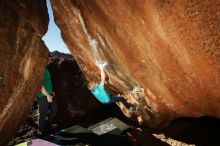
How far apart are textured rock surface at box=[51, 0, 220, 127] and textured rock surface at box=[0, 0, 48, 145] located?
78cm

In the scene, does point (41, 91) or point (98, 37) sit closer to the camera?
point (98, 37)

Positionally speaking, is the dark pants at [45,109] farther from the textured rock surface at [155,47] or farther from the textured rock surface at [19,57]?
the textured rock surface at [155,47]

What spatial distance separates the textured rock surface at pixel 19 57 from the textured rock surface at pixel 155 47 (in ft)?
2.57

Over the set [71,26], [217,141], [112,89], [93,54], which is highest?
[71,26]

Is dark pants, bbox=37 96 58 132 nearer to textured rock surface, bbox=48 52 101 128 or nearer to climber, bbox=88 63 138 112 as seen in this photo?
climber, bbox=88 63 138 112

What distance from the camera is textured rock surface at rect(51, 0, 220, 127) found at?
247 cm

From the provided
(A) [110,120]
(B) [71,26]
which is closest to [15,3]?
(B) [71,26]

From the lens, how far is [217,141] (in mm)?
4340

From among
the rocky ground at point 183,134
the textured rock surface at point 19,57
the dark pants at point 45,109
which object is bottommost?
the rocky ground at point 183,134

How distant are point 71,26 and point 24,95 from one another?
1729 millimetres

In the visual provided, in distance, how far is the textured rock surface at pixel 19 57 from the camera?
380 cm

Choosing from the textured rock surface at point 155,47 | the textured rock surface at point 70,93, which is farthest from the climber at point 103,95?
the textured rock surface at point 70,93

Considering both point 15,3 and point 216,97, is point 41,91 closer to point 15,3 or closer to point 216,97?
point 15,3

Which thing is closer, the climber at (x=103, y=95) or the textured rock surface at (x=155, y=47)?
the textured rock surface at (x=155, y=47)
